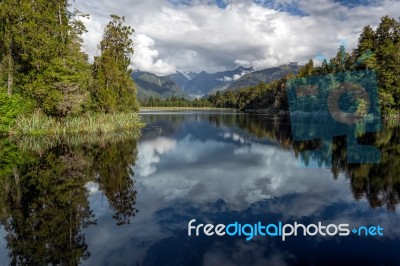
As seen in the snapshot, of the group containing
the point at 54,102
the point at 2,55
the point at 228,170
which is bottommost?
the point at 228,170

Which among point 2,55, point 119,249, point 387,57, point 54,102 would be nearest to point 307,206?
point 119,249

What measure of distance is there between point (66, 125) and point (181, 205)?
3313 cm

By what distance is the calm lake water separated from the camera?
33.1 feet

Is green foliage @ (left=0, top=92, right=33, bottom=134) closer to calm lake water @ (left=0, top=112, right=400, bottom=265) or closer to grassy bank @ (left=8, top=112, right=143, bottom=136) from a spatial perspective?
grassy bank @ (left=8, top=112, right=143, bottom=136)

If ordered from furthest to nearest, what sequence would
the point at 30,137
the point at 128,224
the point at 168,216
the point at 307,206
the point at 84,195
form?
the point at 30,137 < the point at 84,195 < the point at 307,206 < the point at 168,216 < the point at 128,224

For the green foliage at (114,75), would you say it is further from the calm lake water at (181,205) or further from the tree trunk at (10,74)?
the calm lake water at (181,205)

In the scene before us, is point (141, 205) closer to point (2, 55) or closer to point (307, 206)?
point (307, 206)

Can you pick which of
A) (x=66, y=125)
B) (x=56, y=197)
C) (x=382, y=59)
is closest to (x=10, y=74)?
(x=66, y=125)

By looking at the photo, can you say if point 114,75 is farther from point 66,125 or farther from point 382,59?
point 382,59

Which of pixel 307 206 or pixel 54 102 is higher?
pixel 54 102

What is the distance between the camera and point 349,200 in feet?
51.0

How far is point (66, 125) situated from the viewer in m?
42.7

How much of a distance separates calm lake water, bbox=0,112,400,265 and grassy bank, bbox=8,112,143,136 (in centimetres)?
1270

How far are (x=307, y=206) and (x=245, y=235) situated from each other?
4.71 m
